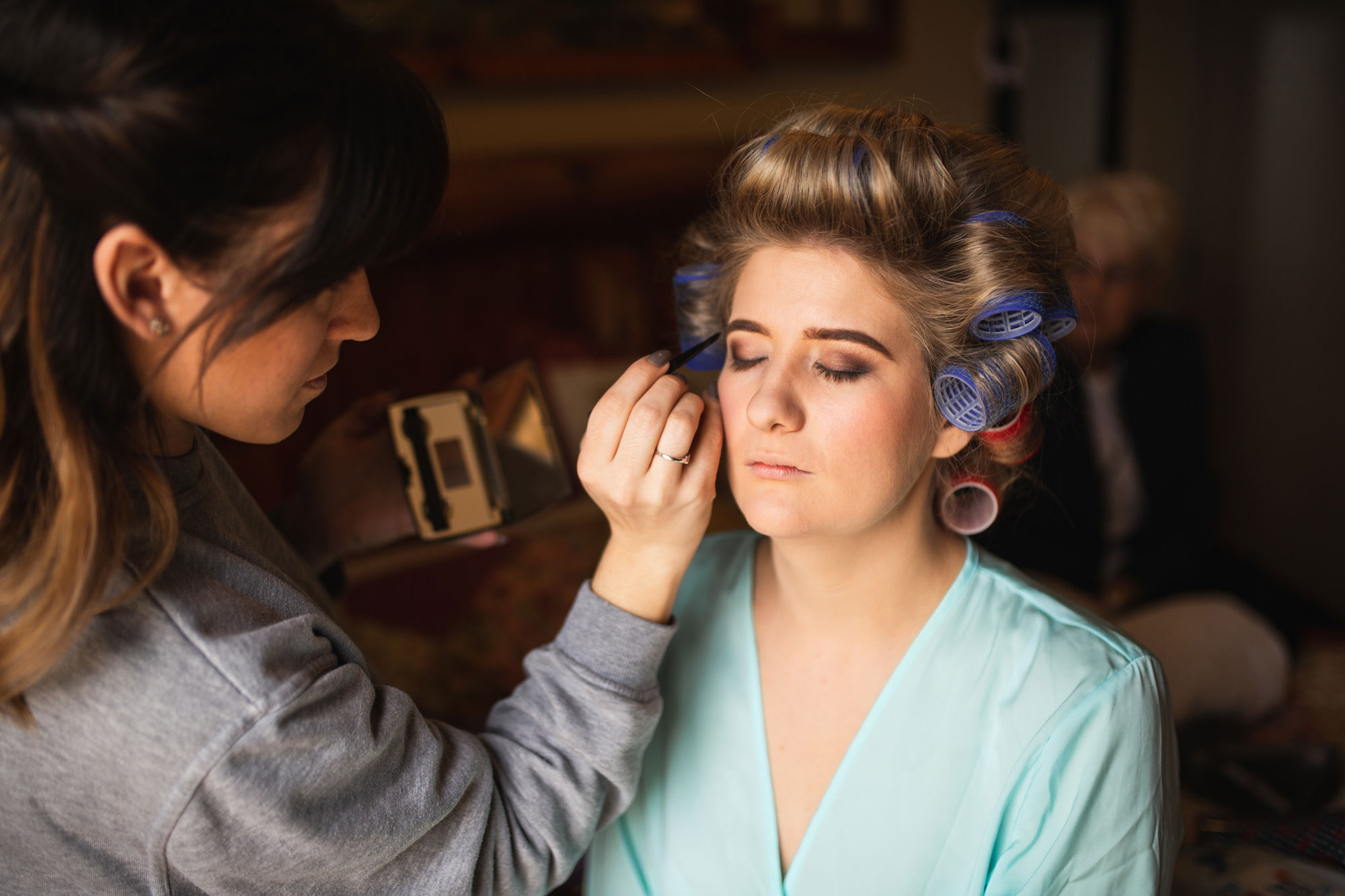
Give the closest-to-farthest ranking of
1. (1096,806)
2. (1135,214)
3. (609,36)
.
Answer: (1096,806) < (1135,214) < (609,36)

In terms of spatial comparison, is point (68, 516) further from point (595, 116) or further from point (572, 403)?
point (595, 116)

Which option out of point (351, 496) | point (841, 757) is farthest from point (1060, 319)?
point (351, 496)

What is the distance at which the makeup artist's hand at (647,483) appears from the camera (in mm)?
899

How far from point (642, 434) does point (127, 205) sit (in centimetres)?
45

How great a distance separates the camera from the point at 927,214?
37.9 inches

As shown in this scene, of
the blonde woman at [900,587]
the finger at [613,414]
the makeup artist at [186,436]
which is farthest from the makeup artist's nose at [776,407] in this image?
the makeup artist at [186,436]

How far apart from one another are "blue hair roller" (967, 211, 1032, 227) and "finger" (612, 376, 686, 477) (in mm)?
369

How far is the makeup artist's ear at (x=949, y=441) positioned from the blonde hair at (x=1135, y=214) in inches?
65.3

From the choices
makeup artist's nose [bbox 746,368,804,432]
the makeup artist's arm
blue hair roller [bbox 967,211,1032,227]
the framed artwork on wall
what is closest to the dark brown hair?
the makeup artist's arm

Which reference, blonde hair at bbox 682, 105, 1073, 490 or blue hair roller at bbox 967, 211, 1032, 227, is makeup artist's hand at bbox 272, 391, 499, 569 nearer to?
blonde hair at bbox 682, 105, 1073, 490

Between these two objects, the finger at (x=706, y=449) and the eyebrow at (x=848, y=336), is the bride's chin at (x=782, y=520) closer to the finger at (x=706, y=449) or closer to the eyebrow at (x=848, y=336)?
the finger at (x=706, y=449)

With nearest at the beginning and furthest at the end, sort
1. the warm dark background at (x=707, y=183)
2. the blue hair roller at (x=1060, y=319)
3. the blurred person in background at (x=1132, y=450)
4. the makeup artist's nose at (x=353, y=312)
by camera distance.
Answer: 1. the makeup artist's nose at (x=353, y=312)
2. the blue hair roller at (x=1060, y=319)
3. the warm dark background at (x=707, y=183)
4. the blurred person in background at (x=1132, y=450)

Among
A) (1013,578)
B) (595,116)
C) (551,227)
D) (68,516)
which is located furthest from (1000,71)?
(68,516)

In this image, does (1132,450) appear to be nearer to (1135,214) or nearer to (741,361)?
(1135,214)
